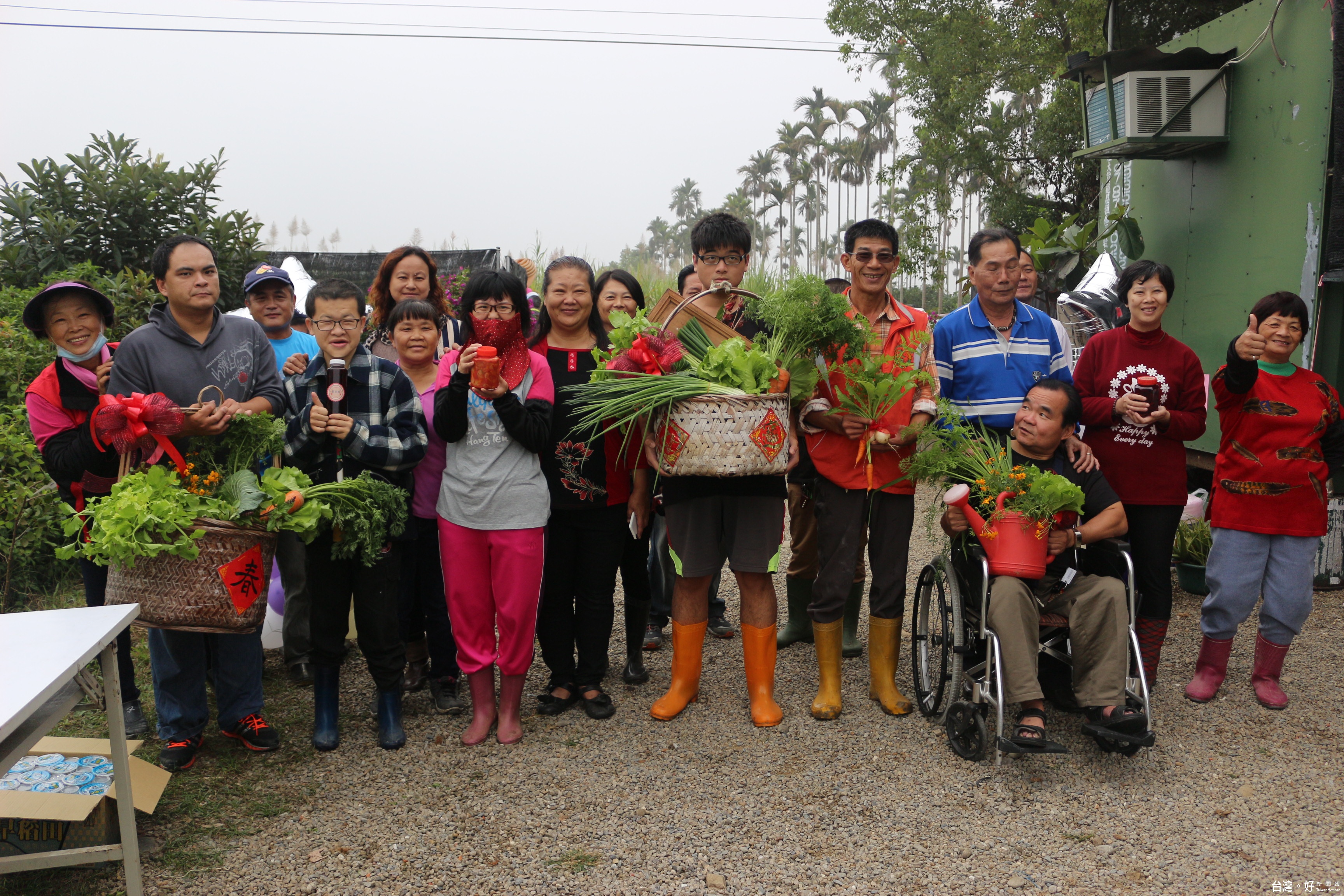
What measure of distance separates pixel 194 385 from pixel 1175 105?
259 inches

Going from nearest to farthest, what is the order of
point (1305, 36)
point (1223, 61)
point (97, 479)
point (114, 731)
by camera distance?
point (114, 731) → point (97, 479) → point (1305, 36) → point (1223, 61)

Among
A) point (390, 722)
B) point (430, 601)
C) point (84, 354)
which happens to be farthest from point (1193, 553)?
point (84, 354)

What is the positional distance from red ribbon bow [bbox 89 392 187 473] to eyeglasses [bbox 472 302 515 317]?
3.77 ft

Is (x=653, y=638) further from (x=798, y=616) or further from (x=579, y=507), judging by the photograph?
(x=579, y=507)

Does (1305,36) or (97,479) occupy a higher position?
(1305,36)

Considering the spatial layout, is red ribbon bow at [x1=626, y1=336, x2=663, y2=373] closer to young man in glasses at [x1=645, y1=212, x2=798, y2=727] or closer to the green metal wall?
young man in glasses at [x1=645, y1=212, x2=798, y2=727]

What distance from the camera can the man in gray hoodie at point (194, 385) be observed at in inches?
137

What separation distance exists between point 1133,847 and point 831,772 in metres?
1.07

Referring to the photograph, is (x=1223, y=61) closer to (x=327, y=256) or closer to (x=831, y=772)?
(x=831, y=772)

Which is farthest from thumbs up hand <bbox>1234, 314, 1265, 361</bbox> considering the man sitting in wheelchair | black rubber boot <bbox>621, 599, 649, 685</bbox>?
black rubber boot <bbox>621, 599, 649, 685</bbox>

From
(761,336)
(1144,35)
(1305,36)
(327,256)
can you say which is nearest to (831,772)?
(761,336)

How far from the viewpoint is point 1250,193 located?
6234mm

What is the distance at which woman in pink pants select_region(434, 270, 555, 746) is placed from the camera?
3.61 metres

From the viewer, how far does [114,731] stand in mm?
2629
